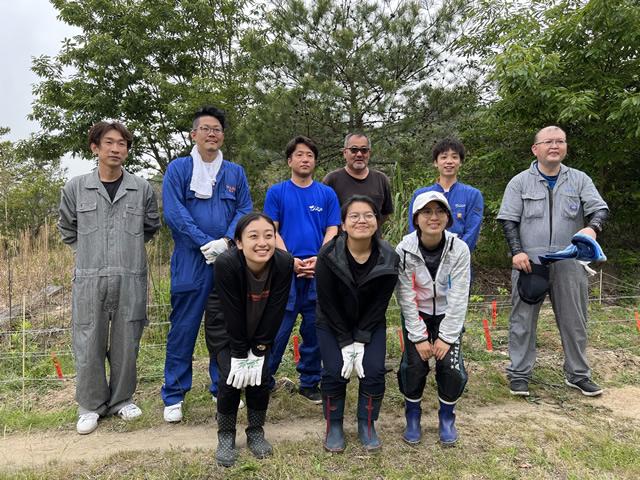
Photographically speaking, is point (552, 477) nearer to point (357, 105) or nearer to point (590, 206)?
point (590, 206)

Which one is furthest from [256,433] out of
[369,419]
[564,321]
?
[564,321]

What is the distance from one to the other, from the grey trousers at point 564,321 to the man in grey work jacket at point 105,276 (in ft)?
9.06

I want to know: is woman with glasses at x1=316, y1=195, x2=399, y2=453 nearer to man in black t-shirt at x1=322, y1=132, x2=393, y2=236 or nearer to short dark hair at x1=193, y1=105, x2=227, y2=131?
man in black t-shirt at x1=322, y1=132, x2=393, y2=236

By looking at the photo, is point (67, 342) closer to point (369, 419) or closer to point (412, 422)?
point (369, 419)

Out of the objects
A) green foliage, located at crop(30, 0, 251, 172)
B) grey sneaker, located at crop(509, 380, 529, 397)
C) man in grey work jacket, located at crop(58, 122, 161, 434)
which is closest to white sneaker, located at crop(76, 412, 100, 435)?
man in grey work jacket, located at crop(58, 122, 161, 434)

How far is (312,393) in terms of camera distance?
10.3ft

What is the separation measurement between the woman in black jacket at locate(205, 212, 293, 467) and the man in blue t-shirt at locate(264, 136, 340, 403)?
44 cm

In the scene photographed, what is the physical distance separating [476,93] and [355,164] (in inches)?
253

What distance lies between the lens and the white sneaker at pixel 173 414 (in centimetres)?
283

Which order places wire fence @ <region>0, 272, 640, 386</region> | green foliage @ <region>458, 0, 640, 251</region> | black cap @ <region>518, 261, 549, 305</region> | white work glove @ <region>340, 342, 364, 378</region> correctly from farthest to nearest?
green foliage @ <region>458, 0, 640, 251</region> < wire fence @ <region>0, 272, 640, 386</region> < black cap @ <region>518, 261, 549, 305</region> < white work glove @ <region>340, 342, 364, 378</region>

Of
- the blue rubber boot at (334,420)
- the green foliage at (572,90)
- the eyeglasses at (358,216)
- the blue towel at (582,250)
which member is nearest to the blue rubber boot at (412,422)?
the blue rubber boot at (334,420)

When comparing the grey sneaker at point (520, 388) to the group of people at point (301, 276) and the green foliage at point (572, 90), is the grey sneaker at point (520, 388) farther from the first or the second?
the green foliage at point (572, 90)

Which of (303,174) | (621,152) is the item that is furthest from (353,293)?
(621,152)

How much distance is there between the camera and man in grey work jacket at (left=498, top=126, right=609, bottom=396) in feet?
10.4
